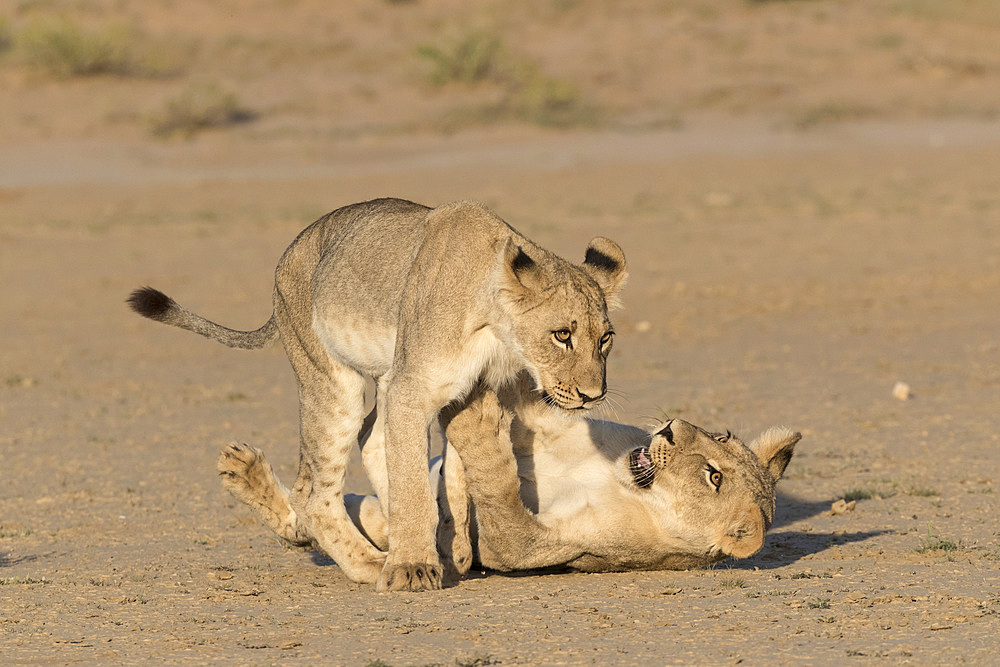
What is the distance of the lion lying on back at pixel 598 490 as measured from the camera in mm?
5191

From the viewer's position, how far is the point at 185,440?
870 centimetres

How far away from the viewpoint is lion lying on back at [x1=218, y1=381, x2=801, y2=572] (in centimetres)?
519

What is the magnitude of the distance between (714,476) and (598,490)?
17.3 inches

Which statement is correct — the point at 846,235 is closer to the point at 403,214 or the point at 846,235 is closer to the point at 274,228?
the point at 274,228

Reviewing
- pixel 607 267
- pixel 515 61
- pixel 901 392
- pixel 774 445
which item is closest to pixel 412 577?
pixel 607 267

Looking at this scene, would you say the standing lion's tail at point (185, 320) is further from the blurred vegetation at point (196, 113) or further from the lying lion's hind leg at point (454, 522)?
the blurred vegetation at point (196, 113)

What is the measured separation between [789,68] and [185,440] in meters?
21.9

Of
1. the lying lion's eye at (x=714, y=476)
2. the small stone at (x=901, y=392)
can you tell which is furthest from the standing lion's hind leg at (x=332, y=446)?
the small stone at (x=901, y=392)

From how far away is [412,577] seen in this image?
202 inches

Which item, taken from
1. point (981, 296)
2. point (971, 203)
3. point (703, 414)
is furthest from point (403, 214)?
point (971, 203)

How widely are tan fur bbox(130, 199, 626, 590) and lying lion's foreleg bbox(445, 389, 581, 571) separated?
131 millimetres

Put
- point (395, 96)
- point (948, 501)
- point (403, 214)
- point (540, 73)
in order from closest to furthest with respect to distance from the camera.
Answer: point (403, 214), point (948, 501), point (395, 96), point (540, 73)

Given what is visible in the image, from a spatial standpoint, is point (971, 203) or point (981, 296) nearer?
point (981, 296)

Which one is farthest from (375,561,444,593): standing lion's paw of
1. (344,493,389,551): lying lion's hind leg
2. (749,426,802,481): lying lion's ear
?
(749,426,802,481): lying lion's ear
